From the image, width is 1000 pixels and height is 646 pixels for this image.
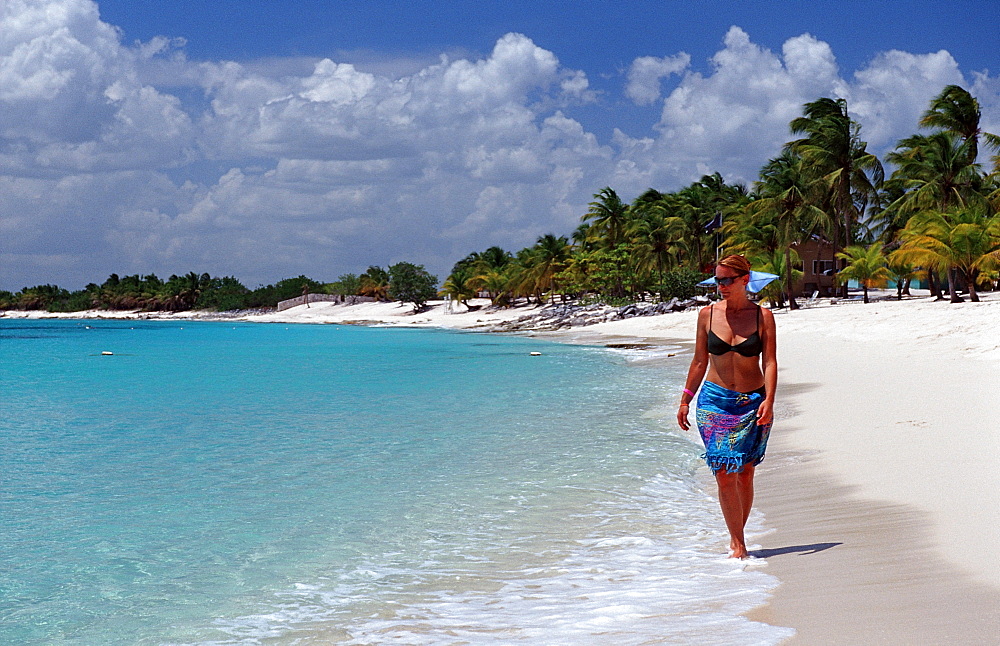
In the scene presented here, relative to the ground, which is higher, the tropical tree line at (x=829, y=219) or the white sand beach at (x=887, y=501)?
the tropical tree line at (x=829, y=219)

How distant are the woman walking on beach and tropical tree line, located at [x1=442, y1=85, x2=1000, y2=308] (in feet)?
101

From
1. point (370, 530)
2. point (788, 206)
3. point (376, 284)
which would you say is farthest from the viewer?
point (376, 284)

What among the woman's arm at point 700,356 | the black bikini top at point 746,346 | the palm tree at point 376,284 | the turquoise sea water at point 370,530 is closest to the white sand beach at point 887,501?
the turquoise sea water at point 370,530

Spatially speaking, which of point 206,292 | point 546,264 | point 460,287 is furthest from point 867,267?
point 206,292

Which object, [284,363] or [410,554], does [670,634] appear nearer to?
[410,554]

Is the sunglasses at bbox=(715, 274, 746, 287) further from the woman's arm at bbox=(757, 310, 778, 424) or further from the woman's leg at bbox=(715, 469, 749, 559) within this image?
the woman's leg at bbox=(715, 469, 749, 559)

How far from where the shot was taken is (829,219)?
51.4 meters

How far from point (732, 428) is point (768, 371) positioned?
0.42m

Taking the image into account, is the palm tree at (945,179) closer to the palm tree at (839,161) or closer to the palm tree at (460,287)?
the palm tree at (839,161)

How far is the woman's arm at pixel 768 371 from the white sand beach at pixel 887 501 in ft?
3.18

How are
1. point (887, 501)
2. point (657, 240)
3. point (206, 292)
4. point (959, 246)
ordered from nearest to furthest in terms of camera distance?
1. point (887, 501)
2. point (959, 246)
3. point (657, 240)
4. point (206, 292)

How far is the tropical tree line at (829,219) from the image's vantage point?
35594mm

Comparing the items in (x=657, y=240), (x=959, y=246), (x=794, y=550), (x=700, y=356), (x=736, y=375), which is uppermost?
(x=657, y=240)

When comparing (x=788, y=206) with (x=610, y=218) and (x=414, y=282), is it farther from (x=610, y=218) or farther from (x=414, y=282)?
(x=414, y=282)
